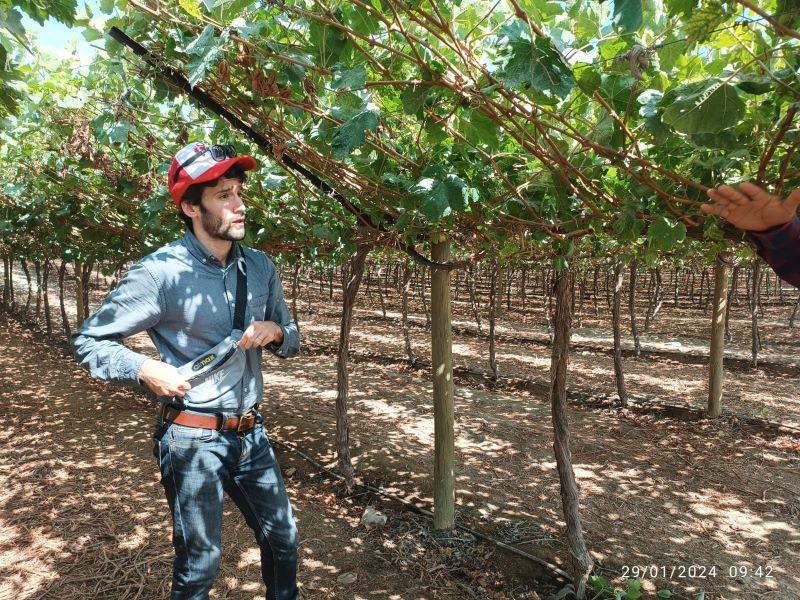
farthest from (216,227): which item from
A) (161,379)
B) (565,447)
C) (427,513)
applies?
(427,513)

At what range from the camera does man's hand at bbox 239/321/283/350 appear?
6.07ft

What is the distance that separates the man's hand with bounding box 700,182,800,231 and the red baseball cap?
1530 mm

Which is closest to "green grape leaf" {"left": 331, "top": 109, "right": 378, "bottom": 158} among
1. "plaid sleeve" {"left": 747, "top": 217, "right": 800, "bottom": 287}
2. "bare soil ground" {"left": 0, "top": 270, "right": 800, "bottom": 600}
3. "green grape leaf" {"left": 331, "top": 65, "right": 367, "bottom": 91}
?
"green grape leaf" {"left": 331, "top": 65, "right": 367, "bottom": 91}

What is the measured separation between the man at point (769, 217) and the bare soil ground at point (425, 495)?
284 cm

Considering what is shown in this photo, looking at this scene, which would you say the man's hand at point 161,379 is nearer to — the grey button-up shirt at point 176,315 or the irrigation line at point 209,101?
the grey button-up shirt at point 176,315

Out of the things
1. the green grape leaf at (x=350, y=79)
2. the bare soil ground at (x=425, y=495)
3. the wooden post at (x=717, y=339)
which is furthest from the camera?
the wooden post at (x=717, y=339)

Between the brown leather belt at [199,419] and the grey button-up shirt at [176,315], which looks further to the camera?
the brown leather belt at [199,419]

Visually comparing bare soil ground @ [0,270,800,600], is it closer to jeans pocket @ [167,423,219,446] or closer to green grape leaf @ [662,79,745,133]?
jeans pocket @ [167,423,219,446]

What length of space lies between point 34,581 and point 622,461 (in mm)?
5376

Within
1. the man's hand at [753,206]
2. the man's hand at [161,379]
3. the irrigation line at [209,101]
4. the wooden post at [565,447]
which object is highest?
the irrigation line at [209,101]

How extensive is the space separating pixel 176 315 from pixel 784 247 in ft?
5.94

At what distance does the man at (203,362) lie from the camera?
68.0 inches

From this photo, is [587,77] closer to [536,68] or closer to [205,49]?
[536,68]

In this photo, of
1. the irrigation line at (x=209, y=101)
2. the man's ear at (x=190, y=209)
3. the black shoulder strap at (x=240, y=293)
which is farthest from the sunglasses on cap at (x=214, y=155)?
the black shoulder strap at (x=240, y=293)
